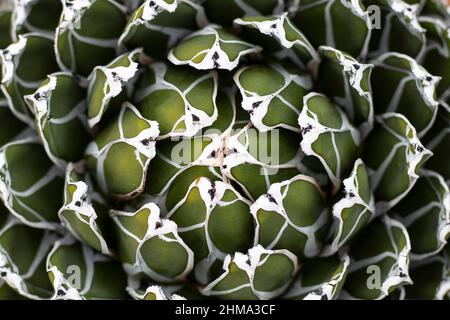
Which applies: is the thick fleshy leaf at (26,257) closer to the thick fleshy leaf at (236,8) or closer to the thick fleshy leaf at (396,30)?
the thick fleshy leaf at (236,8)

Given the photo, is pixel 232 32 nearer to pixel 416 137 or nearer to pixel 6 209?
pixel 416 137

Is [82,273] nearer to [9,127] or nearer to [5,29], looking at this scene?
[9,127]

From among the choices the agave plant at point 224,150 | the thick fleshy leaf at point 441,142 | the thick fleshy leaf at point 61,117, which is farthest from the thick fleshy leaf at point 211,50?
the thick fleshy leaf at point 441,142

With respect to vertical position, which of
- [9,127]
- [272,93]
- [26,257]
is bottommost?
[26,257]

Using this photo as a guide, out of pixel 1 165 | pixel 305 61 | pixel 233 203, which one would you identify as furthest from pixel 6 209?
pixel 305 61

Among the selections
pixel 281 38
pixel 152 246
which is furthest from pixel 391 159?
pixel 152 246

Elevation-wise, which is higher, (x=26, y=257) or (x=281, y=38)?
(x=281, y=38)
